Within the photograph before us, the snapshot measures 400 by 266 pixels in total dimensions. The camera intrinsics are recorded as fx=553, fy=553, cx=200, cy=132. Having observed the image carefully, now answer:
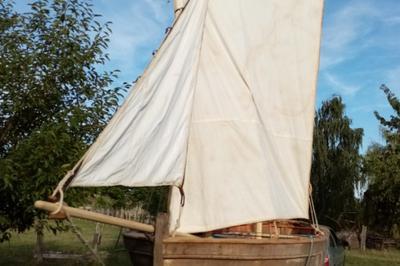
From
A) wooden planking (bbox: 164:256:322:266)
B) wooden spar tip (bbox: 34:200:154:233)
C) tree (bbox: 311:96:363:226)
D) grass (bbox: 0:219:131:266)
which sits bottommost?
grass (bbox: 0:219:131:266)

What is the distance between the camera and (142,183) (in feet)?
16.1

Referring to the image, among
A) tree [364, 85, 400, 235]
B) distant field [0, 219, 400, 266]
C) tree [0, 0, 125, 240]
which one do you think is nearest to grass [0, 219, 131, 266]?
distant field [0, 219, 400, 266]

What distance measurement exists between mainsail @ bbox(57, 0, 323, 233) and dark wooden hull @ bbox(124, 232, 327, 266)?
13.8 inches

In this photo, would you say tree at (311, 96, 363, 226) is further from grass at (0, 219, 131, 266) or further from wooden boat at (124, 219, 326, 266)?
wooden boat at (124, 219, 326, 266)

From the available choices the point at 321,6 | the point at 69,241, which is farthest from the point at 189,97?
the point at 69,241

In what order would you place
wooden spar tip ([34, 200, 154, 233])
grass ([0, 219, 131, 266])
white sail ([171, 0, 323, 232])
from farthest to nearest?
grass ([0, 219, 131, 266]) → white sail ([171, 0, 323, 232]) → wooden spar tip ([34, 200, 154, 233])

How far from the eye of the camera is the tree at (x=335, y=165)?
2816 centimetres

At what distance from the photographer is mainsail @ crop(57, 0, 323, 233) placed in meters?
4.99

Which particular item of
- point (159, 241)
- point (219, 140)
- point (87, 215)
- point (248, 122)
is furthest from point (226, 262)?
point (248, 122)

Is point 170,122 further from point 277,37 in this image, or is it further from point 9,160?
point 277,37

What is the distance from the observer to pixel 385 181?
77.9ft

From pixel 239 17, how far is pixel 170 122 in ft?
7.55

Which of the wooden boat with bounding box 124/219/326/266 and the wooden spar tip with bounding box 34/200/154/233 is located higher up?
the wooden spar tip with bounding box 34/200/154/233

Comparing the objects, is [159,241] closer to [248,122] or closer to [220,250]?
[220,250]
